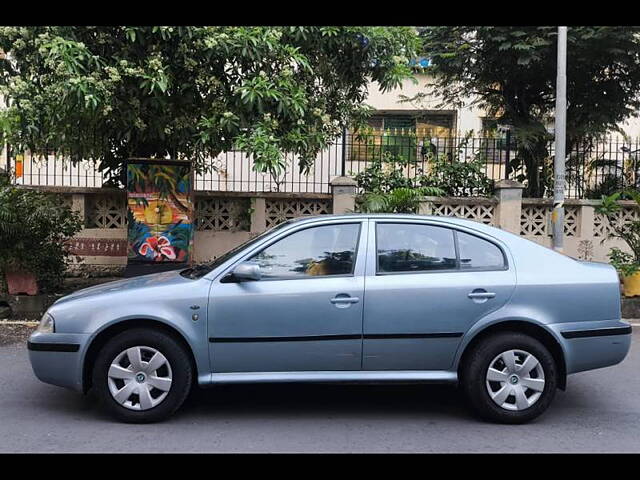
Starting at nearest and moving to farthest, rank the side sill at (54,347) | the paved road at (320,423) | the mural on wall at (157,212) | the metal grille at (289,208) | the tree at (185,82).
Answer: the paved road at (320,423)
the side sill at (54,347)
the tree at (185,82)
the mural on wall at (157,212)
the metal grille at (289,208)

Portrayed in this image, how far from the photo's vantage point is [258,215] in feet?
34.4

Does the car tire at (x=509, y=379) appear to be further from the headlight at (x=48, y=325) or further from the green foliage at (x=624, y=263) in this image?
the green foliage at (x=624, y=263)

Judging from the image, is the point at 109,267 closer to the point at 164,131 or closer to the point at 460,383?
the point at 164,131

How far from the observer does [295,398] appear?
5578 millimetres

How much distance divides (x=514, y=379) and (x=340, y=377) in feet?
4.37


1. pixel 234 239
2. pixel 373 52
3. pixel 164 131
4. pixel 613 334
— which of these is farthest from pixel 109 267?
pixel 613 334

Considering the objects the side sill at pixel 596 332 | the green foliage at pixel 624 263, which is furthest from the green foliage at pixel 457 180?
the side sill at pixel 596 332

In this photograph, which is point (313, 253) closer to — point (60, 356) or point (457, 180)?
point (60, 356)

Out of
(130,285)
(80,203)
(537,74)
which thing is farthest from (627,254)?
(80,203)

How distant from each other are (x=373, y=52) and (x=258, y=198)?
120 inches

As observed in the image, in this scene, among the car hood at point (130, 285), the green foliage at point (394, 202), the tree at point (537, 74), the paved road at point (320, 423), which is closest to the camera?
the paved road at point (320, 423)

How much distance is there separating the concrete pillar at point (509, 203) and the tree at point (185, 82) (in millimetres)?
2773

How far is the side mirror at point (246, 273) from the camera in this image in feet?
15.9

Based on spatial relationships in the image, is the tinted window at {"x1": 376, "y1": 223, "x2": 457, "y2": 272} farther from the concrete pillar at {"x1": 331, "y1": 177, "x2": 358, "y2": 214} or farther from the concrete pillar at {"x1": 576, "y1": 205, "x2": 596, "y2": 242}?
the concrete pillar at {"x1": 576, "y1": 205, "x2": 596, "y2": 242}
